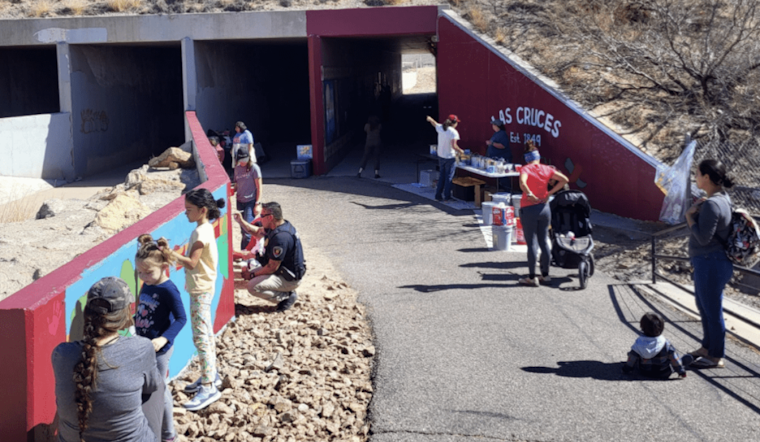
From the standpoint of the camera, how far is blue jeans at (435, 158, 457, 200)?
1591cm

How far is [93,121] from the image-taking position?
24109mm

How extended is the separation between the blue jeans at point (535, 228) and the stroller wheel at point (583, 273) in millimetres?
417

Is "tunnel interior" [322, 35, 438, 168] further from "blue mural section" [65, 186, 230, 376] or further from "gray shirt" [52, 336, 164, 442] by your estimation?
"gray shirt" [52, 336, 164, 442]

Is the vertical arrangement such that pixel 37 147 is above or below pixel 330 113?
below

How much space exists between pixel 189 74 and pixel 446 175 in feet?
30.3

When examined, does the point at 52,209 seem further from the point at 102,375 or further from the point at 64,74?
the point at 102,375

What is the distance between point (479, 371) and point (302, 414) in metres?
1.67

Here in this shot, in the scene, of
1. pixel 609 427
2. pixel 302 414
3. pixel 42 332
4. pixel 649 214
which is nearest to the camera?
→ pixel 42 332

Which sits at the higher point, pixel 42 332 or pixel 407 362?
pixel 42 332

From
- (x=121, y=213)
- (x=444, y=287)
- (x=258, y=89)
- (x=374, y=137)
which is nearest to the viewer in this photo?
(x=444, y=287)

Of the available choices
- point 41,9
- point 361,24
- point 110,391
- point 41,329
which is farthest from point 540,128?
point 41,9

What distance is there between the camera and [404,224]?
14023 mm

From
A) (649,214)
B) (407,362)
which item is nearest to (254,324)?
(407,362)

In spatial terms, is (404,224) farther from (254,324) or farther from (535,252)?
(254,324)
